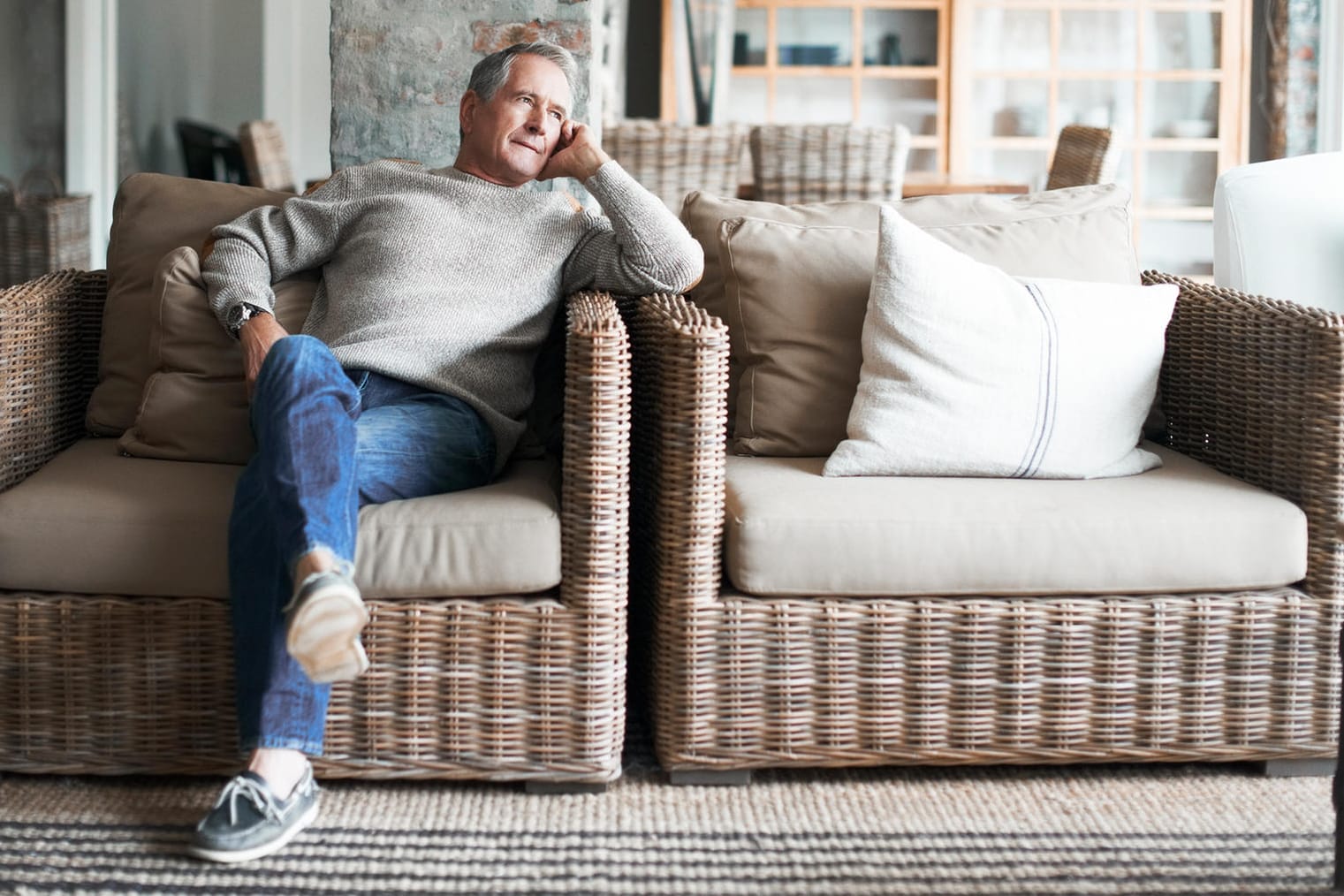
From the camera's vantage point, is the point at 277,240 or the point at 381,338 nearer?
the point at 381,338

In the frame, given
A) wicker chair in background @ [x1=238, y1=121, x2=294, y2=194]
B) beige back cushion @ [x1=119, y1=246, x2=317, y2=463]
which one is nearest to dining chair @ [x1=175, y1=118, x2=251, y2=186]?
wicker chair in background @ [x1=238, y1=121, x2=294, y2=194]

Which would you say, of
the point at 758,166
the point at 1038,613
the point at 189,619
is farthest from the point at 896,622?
the point at 758,166

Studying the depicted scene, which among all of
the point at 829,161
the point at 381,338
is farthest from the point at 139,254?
the point at 829,161

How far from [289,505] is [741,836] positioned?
71 centimetres

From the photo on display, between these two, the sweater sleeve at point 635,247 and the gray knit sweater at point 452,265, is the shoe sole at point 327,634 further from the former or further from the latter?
the sweater sleeve at point 635,247

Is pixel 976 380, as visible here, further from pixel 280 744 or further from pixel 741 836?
pixel 280 744

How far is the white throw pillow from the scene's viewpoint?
2.05 metres

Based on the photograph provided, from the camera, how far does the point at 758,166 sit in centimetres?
415

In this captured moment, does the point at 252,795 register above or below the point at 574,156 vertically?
below

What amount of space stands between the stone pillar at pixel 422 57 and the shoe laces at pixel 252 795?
1352 mm

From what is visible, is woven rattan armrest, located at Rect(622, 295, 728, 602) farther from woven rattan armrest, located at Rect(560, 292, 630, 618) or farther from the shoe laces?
the shoe laces

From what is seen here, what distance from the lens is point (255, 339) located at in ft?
6.75

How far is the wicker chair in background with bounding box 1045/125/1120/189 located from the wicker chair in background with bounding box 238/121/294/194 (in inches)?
99.6

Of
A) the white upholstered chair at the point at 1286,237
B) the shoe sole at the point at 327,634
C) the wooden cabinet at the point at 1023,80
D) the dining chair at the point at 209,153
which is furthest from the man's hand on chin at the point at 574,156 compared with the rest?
the wooden cabinet at the point at 1023,80
